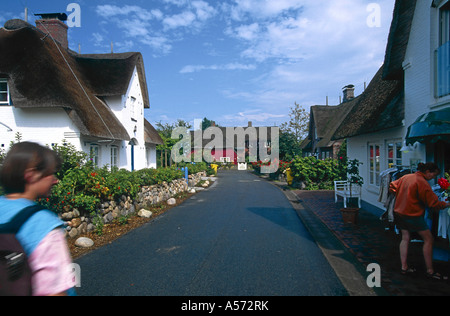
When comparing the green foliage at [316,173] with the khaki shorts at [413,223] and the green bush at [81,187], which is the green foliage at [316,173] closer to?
the green bush at [81,187]

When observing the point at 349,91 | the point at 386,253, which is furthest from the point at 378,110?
the point at 349,91

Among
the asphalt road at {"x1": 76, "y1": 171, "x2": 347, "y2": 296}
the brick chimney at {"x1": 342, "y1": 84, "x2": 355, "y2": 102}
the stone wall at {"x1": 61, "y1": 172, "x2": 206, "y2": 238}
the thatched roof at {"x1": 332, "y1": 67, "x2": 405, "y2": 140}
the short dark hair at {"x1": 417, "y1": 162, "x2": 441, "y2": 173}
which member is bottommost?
the asphalt road at {"x1": 76, "y1": 171, "x2": 347, "y2": 296}

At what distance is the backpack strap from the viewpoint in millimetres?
1566

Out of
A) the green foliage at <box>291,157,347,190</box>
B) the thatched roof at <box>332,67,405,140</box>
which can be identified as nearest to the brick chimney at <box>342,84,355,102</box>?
the green foliage at <box>291,157,347,190</box>

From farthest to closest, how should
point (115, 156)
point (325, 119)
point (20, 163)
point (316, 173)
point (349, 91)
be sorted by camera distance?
point (349, 91) < point (325, 119) < point (316, 173) < point (115, 156) < point (20, 163)

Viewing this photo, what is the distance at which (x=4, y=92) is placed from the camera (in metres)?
12.5

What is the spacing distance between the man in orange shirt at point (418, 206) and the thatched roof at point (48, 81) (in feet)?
36.6

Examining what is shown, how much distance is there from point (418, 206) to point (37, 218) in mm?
5066

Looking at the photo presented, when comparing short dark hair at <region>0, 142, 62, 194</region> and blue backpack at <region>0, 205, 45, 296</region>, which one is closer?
blue backpack at <region>0, 205, 45, 296</region>

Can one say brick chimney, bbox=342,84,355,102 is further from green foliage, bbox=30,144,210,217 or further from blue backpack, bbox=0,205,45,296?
blue backpack, bbox=0,205,45,296

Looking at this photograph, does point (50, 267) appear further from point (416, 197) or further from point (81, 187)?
point (81, 187)

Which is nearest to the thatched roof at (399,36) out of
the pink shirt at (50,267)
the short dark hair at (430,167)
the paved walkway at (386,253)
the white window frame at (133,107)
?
the paved walkway at (386,253)

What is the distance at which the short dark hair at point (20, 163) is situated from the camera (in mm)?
1762
